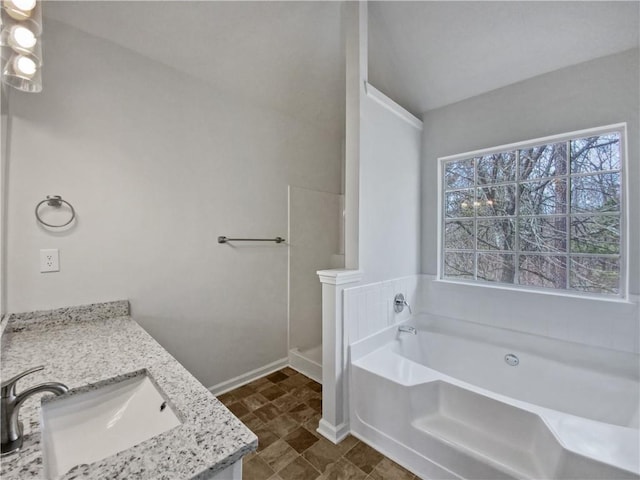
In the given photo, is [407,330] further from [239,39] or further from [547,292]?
[239,39]

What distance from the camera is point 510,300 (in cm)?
221

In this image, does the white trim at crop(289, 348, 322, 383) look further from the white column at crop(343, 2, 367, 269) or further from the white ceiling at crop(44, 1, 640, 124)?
the white ceiling at crop(44, 1, 640, 124)

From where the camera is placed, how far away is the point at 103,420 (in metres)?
0.93

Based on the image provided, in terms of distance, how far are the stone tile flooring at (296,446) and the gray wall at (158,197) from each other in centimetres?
36

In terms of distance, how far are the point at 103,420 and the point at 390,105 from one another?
2.50 metres

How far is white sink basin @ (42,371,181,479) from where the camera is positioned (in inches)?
31.8

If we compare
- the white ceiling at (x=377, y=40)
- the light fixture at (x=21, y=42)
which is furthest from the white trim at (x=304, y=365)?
the light fixture at (x=21, y=42)

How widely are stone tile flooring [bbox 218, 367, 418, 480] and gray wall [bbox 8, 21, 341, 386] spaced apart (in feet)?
1.19

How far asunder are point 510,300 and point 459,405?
3.64 feet

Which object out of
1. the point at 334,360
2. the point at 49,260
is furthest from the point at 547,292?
the point at 49,260

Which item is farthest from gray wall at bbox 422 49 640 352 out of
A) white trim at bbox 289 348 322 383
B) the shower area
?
white trim at bbox 289 348 322 383

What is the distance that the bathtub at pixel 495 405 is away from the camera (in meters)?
1.17

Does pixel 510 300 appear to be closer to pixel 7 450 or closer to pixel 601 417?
pixel 601 417

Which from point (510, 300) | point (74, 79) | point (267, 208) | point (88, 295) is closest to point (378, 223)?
point (267, 208)
